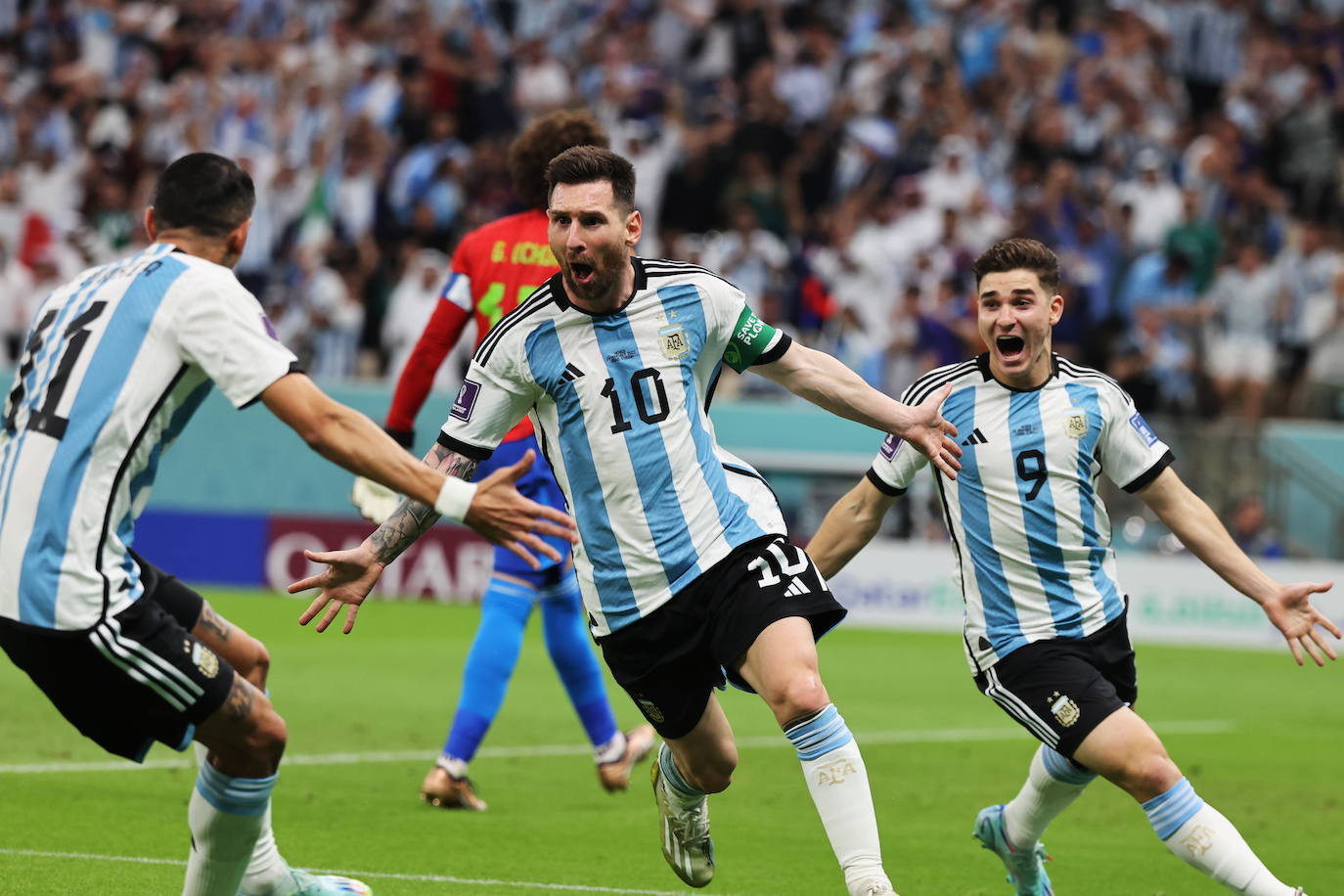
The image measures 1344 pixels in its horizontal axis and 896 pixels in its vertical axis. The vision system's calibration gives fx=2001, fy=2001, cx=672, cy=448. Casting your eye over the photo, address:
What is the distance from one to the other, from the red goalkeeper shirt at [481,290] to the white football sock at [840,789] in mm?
3209

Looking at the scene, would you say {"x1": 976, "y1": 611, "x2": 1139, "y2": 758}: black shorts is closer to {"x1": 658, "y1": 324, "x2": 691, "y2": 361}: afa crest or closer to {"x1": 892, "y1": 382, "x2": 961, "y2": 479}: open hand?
{"x1": 892, "y1": 382, "x2": 961, "y2": 479}: open hand

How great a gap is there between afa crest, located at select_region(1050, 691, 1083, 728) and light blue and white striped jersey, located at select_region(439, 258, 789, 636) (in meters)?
1.08

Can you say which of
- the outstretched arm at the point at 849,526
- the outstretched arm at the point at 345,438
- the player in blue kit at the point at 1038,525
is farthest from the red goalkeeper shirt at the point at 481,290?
the outstretched arm at the point at 345,438

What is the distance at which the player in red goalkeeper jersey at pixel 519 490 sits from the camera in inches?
349

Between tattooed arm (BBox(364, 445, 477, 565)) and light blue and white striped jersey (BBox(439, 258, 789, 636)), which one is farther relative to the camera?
light blue and white striped jersey (BBox(439, 258, 789, 636))

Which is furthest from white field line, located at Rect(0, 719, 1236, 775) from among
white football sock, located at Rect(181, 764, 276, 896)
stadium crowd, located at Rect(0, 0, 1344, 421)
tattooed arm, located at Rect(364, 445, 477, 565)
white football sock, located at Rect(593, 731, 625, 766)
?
stadium crowd, located at Rect(0, 0, 1344, 421)

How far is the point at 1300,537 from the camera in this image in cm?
1839

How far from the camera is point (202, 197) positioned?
18.2 feet

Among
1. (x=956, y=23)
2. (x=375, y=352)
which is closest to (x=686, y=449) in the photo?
(x=375, y=352)

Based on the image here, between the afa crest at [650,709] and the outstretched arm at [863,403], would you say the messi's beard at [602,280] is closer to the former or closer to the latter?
the outstretched arm at [863,403]

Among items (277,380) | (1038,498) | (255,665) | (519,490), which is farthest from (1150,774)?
(519,490)

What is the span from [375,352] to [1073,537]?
1524 cm

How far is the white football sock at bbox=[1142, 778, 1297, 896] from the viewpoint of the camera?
588 centimetres

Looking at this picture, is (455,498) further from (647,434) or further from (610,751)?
(610,751)
